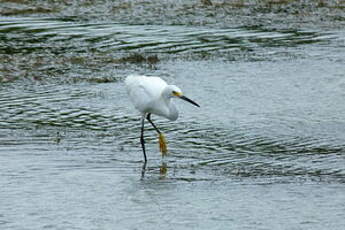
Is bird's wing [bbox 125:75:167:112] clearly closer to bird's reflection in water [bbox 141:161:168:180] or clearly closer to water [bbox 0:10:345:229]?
water [bbox 0:10:345:229]

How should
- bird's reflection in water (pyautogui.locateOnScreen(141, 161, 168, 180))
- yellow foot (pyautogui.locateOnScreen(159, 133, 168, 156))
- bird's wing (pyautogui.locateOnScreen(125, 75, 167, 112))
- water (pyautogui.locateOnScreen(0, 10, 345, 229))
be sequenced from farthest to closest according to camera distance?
bird's wing (pyautogui.locateOnScreen(125, 75, 167, 112))
yellow foot (pyautogui.locateOnScreen(159, 133, 168, 156))
bird's reflection in water (pyautogui.locateOnScreen(141, 161, 168, 180))
water (pyautogui.locateOnScreen(0, 10, 345, 229))

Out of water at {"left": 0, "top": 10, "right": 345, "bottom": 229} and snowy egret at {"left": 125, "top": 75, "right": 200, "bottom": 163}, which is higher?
snowy egret at {"left": 125, "top": 75, "right": 200, "bottom": 163}

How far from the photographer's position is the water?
9.08 metres

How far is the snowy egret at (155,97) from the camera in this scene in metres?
11.4

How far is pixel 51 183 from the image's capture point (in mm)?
10039

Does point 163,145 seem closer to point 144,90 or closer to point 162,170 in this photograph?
point 162,170

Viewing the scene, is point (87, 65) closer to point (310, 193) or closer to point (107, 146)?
point (107, 146)

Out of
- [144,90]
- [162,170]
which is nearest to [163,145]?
[162,170]

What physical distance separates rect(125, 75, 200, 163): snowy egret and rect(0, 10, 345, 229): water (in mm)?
458

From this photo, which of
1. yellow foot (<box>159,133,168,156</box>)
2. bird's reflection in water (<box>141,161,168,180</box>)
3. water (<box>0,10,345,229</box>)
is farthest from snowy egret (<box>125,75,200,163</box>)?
water (<box>0,10,345,229</box>)

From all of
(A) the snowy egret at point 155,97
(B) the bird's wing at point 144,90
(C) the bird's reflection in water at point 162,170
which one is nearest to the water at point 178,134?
(C) the bird's reflection in water at point 162,170

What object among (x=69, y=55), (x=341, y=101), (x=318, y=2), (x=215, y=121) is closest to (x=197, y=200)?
(x=215, y=121)

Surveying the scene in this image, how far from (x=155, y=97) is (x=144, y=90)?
0.97 feet

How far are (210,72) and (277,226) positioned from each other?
905cm
